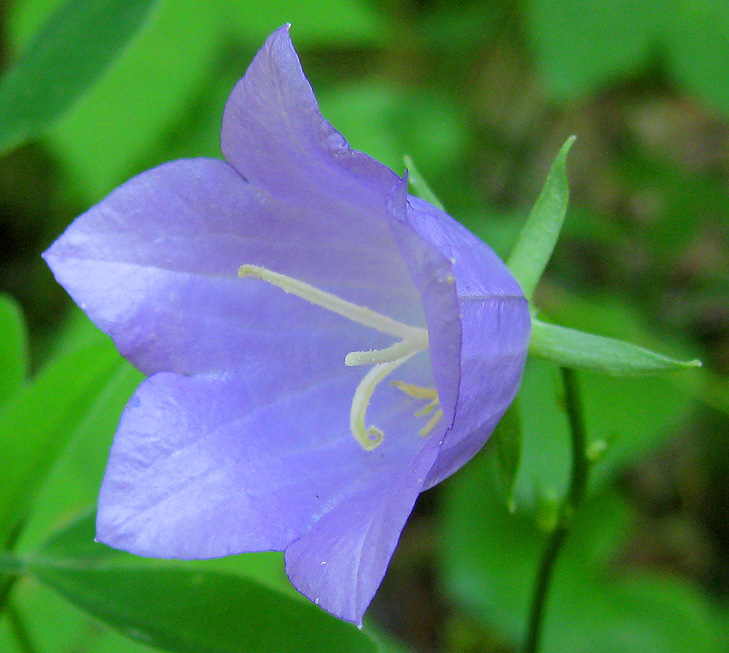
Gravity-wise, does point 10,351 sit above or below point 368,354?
above

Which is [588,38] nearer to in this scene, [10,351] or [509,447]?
[509,447]

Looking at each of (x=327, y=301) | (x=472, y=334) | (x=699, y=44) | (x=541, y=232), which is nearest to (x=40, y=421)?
(x=327, y=301)

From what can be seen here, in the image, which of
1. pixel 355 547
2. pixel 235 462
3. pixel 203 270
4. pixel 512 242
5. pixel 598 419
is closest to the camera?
pixel 355 547

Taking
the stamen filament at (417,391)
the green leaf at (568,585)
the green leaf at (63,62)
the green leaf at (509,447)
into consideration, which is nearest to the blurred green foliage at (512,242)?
the green leaf at (568,585)

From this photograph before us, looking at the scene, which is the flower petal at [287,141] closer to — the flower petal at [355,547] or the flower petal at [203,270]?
the flower petal at [203,270]

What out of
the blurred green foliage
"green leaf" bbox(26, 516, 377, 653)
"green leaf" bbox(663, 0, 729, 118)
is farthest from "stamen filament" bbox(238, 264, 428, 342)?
"green leaf" bbox(663, 0, 729, 118)

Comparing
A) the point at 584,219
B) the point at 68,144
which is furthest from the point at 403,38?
the point at 68,144

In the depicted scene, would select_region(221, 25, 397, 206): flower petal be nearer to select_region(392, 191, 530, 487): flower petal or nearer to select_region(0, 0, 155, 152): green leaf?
select_region(392, 191, 530, 487): flower petal
